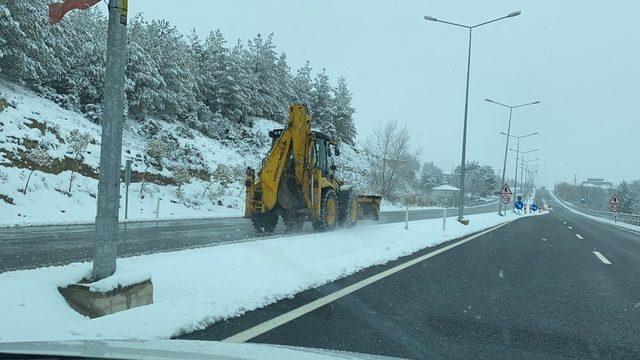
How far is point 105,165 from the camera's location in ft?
18.2

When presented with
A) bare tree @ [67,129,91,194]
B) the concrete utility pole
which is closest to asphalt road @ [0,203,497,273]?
the concrete utility pole

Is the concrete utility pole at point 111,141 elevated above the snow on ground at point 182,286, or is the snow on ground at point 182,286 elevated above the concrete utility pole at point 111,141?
the concrete utility pole at point 111,141

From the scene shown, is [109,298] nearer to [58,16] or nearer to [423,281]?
[58,16]

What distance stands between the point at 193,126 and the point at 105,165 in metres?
Answer: 39.6

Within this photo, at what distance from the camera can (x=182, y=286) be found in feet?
22.2

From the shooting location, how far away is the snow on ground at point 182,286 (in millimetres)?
4738

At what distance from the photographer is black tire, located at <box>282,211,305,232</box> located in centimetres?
1633

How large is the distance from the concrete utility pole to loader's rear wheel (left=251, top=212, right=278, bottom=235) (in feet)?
34.3

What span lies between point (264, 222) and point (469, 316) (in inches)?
412

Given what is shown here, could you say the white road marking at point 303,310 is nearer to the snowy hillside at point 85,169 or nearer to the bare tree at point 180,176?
the snowy hillside at point 85,169

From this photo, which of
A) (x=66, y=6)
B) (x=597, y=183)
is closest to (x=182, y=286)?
(x=66, y=6)

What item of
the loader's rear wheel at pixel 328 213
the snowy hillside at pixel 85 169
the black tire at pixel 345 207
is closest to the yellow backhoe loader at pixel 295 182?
the loader's rear wheel at pixel 328 213

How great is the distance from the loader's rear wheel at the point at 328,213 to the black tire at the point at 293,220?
1.94ft

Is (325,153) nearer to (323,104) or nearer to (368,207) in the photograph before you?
(368,207)
